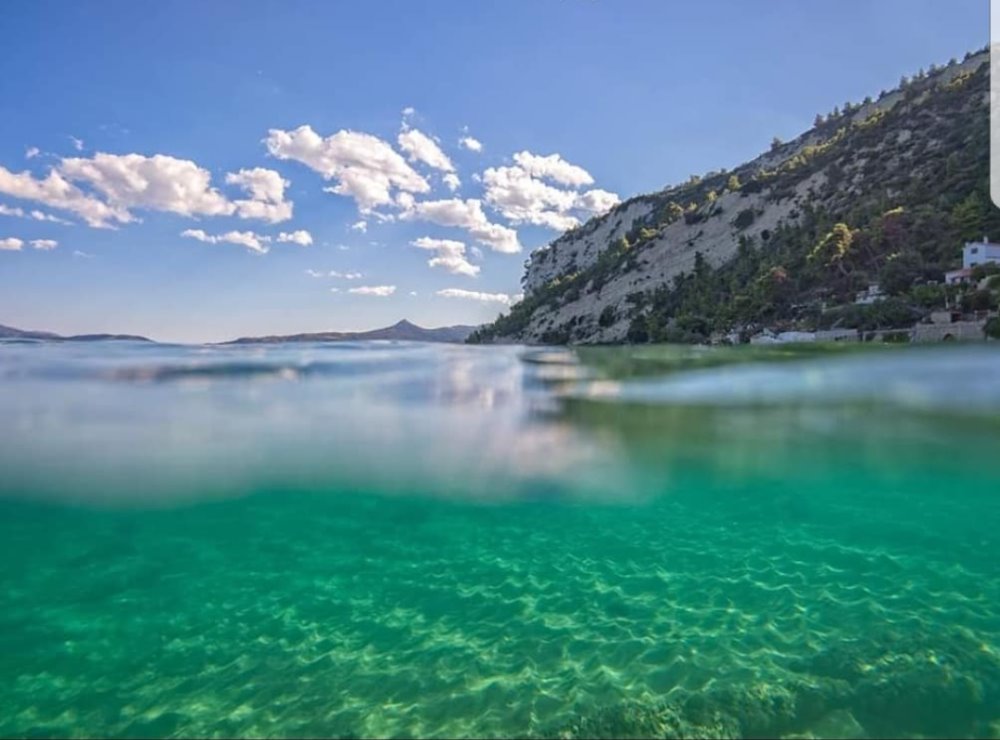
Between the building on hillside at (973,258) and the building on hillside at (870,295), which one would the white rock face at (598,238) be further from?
the building on hillside at (973,258)

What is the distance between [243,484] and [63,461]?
7.25 meters

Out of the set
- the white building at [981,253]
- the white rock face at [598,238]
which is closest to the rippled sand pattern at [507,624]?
the white building at [981,253]

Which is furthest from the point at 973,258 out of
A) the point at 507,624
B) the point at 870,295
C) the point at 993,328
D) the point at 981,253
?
the point at 507,624

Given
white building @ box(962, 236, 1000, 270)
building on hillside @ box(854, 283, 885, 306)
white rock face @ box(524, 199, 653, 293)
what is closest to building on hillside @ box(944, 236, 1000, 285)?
white building @ box(962, 236, 1000, 270)

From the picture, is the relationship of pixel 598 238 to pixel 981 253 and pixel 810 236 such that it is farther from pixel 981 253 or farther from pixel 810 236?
pixel 981 253

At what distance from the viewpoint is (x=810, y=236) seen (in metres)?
106

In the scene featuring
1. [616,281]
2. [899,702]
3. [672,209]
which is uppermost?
[672,209]

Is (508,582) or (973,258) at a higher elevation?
(973,258)

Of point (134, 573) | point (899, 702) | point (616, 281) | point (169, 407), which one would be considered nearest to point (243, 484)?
point (134, 573)

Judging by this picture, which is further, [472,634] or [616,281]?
[616,281]

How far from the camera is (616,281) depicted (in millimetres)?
139000

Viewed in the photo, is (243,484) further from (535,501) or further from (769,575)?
(769,575)

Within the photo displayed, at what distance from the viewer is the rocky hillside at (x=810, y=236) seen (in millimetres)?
83188

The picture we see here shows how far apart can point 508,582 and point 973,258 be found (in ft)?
288
